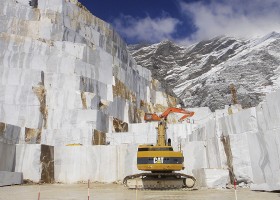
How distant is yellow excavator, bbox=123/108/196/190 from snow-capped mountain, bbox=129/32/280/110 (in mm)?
45366

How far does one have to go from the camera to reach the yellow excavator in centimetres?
Result: 1941

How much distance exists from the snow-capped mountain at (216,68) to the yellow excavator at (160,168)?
4537 cm

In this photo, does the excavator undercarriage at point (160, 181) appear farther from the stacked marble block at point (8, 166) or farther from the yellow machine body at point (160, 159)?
the stacked marble block at point (8, 166)

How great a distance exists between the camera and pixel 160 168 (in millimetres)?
19359

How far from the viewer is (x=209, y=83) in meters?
107

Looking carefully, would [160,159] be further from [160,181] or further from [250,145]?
[250,145]

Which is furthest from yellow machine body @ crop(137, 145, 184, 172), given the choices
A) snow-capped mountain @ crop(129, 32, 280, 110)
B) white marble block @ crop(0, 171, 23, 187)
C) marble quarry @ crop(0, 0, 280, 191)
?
snow-capped mountain @ crop(129, 32, 280, 110)

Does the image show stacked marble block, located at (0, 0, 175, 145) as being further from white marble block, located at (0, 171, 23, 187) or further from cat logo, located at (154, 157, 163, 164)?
cat logo, located at (154, 157, 163, 164)

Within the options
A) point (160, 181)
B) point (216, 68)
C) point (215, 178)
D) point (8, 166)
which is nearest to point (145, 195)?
point (160, 181)

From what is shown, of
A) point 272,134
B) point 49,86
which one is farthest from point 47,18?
point 272,134

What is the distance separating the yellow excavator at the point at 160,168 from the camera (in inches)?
764

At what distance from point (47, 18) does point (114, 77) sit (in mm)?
12302

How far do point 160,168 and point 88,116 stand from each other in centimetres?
1762

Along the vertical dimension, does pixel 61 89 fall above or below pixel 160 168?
above
